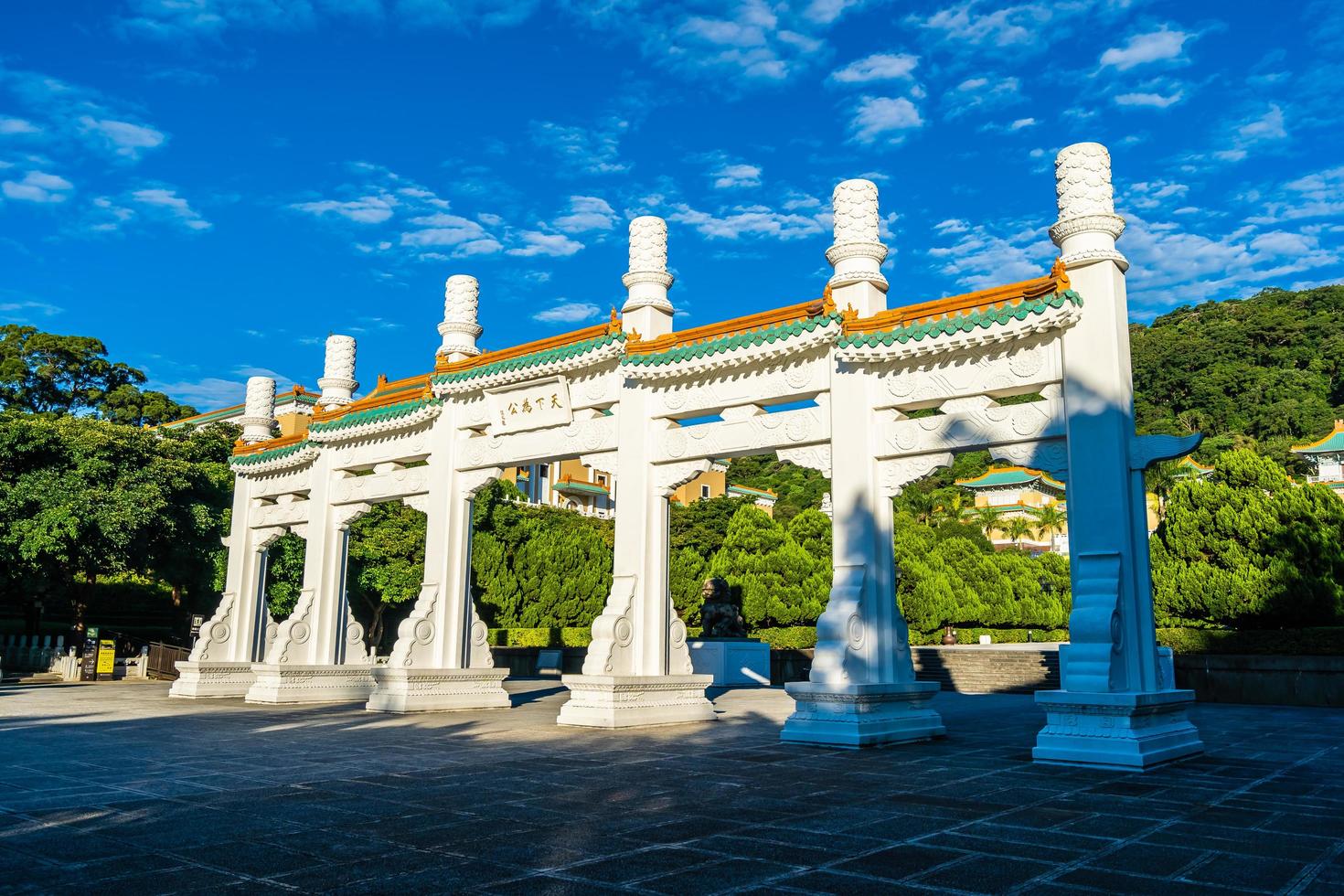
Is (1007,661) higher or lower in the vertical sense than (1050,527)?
lower

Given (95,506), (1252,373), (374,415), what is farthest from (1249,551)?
(1252,373)

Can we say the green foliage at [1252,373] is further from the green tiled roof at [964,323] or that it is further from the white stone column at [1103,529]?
the green tiled roof at [964,323]

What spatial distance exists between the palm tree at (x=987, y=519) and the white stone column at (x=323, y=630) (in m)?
42.3

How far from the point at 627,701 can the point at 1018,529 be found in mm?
44764

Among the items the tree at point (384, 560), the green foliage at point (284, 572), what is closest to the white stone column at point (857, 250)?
the green foliage at point (284, 572)

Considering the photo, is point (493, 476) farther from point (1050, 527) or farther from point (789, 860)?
point (1050, 527)

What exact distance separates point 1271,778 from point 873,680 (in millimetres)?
Result: 3747

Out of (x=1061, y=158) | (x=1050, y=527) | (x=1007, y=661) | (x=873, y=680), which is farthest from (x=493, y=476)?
(x=1050, y=527)

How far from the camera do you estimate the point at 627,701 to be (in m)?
11.3

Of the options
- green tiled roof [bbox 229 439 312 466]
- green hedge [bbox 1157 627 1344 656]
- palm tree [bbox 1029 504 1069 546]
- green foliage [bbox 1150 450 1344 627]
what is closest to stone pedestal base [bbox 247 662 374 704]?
green tiled roof [bbox 229 439 312 466]

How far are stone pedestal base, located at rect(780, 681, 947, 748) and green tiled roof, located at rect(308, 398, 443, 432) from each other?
7.70 metres

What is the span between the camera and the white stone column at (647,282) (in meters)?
12.7

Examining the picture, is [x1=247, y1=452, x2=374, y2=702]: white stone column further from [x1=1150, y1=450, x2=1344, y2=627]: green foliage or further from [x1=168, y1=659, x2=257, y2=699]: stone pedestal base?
[x1=1150, y1=450, x2=1344, y2=627]: green foliage

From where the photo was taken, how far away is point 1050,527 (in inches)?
2087
